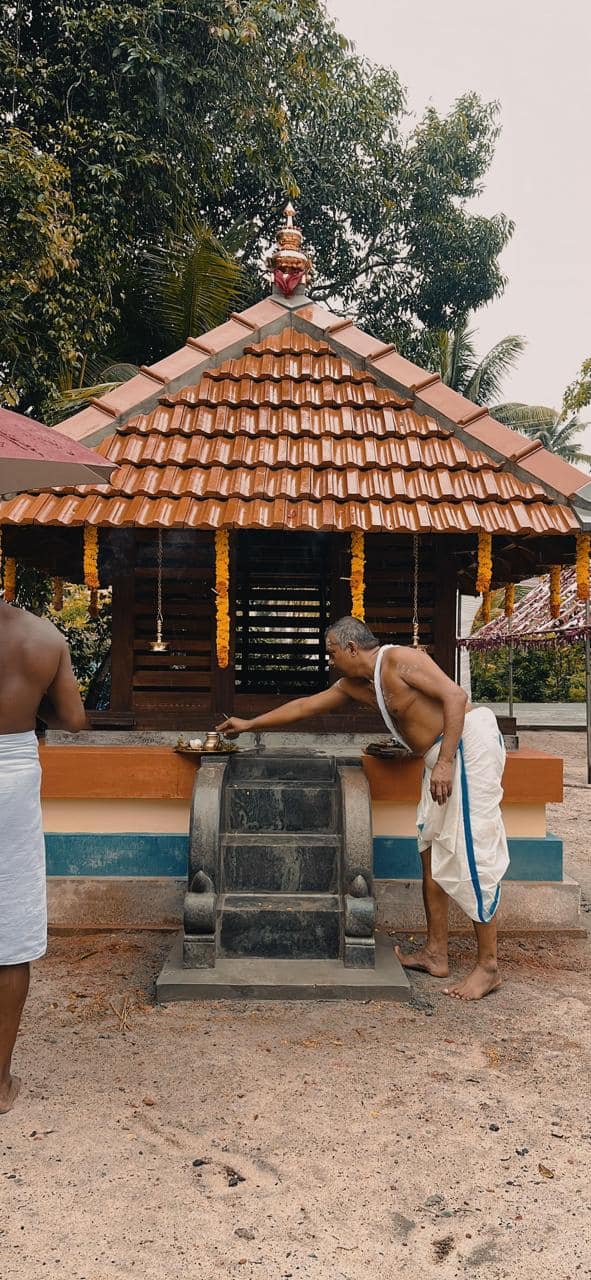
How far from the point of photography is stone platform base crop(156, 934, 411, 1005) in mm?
4555

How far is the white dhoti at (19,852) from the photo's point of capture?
10.9 feet

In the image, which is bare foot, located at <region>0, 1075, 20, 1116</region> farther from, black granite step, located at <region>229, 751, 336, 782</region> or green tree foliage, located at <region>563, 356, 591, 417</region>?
green tree foliage, located at <region>563, 356, 591, 417</region>

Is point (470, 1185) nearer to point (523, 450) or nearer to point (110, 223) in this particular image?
point (523, 450)

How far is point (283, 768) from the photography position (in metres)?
5.81

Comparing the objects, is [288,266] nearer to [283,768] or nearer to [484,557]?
[484,557]

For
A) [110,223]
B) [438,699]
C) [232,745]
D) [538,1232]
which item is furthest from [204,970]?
[110,223]

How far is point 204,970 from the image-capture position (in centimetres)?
473

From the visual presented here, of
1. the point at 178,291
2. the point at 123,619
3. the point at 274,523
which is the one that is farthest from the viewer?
the point at 178,291

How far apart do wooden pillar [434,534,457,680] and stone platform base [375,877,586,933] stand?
5.71ft

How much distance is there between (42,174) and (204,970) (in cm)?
861

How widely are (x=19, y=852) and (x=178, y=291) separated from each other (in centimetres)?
1117

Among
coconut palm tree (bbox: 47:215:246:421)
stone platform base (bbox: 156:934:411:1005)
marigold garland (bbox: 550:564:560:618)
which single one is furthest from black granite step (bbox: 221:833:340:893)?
coconut palm tree (bbox: 47:215:246:421)

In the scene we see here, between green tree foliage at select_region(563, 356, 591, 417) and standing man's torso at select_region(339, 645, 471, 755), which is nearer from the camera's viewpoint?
standing man's torso at select_region(339, 645, 471, 755)

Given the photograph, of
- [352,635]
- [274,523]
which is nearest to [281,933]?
[352,635]
